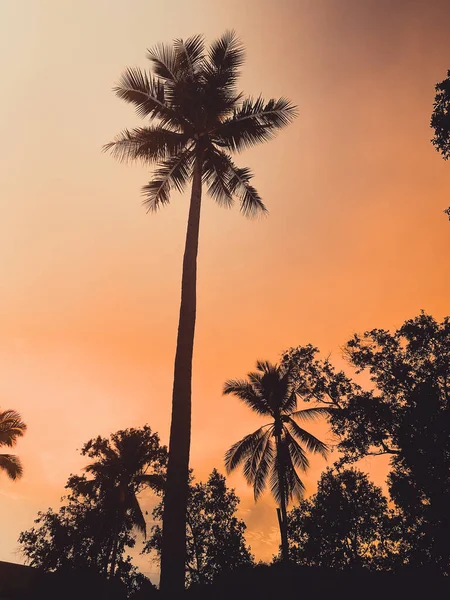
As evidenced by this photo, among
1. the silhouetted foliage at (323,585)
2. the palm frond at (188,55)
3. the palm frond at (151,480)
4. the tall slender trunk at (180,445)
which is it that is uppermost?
the palm frond at (188,55)

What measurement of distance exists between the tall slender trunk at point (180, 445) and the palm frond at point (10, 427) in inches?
892

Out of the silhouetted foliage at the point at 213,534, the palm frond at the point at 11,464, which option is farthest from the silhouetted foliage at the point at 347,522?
the palm frond at the point at 11,464

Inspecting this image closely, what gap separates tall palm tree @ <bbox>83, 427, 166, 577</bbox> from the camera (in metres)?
22.5

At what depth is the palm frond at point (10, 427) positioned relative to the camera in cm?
2461

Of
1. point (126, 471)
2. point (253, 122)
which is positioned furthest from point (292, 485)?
point (253, 122)

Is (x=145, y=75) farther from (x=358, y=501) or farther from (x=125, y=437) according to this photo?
(x=358, y=501)

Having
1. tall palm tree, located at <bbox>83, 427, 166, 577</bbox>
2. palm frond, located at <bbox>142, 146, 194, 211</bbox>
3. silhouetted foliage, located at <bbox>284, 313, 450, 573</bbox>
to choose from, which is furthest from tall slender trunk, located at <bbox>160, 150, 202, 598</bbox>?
tall palm tree, located at <bbox>83, 427, 166, 577</bbox>

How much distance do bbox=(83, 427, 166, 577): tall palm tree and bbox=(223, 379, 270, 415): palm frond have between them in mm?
7721

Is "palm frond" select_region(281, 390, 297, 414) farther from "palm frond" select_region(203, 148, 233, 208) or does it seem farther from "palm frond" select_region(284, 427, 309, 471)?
"palm frond" select_region(203, 148, 233, 208)

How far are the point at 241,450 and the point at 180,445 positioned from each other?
47.5 feet

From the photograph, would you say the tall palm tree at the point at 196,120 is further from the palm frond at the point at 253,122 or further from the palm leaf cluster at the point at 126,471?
the palm leaf cluster at the point at 126,471

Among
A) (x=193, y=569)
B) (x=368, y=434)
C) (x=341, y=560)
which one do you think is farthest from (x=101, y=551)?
(x=368, y=434)

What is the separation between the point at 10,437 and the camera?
24.7 meters

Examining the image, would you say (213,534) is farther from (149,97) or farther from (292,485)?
(149,97)
